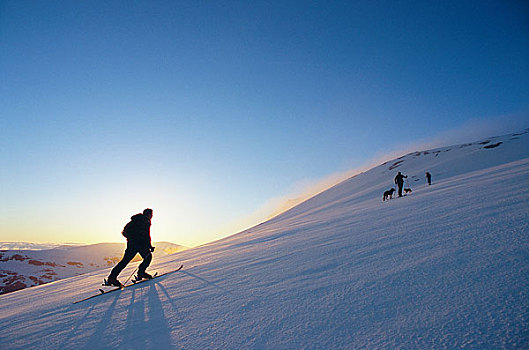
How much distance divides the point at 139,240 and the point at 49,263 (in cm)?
1524

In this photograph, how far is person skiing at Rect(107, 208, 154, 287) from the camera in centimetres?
579

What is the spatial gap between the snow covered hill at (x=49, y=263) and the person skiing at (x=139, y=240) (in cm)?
731

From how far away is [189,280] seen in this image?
4.81m

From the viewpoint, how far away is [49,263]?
15812mm

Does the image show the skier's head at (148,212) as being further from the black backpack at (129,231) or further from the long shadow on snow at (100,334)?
the long shadow on snow at (100,334)

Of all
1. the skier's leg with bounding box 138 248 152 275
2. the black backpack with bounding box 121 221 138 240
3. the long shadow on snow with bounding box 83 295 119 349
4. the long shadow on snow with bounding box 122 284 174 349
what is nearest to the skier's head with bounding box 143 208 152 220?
the black backpack with bounding box 121 221 138 240

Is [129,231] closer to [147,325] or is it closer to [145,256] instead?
[145,256]

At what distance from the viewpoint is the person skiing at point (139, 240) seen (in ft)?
19.0

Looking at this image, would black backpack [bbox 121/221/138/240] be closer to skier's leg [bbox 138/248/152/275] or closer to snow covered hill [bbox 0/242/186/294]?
skier's leg [bbox 138/248/152/275]

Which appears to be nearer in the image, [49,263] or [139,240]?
[139,240]

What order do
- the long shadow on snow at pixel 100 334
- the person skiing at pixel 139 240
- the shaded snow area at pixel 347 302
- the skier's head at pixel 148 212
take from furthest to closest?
1. the skier's head at pixel 148 212
2. the person skiing at pixel 139 240
3. the long shadow on snow at pixel 100 334
4. the shaded snow area at pixel 347 302

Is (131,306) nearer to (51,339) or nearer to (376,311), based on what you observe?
(51,339)

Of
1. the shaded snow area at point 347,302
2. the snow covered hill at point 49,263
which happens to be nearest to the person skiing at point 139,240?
the shaded snow area at point 347,302

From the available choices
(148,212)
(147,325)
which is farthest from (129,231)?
(147,325)
